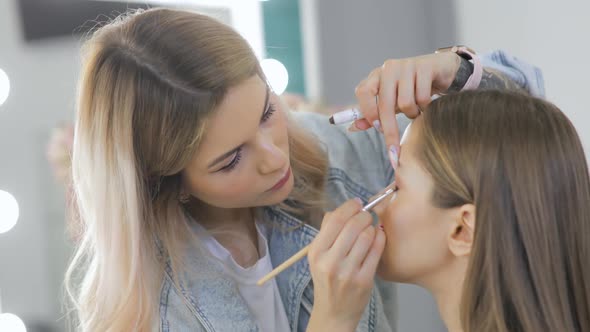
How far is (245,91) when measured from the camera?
96cm

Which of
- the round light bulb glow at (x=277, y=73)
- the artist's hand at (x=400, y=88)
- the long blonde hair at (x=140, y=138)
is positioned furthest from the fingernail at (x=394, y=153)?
the round light bulb glow at (x=277, y=73)

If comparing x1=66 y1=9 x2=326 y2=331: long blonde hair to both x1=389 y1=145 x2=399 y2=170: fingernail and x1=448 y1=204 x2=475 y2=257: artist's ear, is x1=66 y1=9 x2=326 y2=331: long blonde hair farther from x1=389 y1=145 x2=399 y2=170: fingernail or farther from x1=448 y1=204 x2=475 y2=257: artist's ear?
x1=448 y1=204 x2=475 y2=257: artist's ear

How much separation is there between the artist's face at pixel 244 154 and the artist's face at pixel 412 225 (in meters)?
0.17

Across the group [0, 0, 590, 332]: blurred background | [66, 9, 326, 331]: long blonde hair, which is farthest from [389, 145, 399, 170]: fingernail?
[0, 0, 590, 332]: blurred background

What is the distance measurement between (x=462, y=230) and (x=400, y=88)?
0.20 meters

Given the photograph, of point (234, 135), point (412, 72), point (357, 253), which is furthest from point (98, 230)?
point (412, 72)

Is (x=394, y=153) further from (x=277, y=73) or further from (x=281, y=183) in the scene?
(x=277, y=73)

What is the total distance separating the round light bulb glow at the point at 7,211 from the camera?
1700 mm

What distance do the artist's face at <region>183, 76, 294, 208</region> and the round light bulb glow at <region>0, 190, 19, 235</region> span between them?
83cm

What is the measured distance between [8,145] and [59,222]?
227 mm

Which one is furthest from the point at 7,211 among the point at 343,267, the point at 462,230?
the point at 462,230

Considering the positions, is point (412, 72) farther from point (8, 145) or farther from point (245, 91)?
point (8, 145)

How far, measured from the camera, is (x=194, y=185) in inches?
41.2

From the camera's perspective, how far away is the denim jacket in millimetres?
1068
